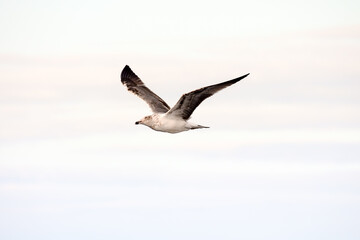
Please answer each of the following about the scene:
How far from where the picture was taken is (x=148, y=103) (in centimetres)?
3281

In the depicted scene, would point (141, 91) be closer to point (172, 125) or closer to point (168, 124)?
point (168, 124)

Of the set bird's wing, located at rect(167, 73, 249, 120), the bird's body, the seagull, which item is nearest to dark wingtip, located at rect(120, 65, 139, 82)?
the seagull

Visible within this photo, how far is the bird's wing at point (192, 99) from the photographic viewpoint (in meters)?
26.4

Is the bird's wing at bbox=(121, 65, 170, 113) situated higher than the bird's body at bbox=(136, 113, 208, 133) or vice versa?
the bird's wing at bbox=(121, 65, 170, 113)

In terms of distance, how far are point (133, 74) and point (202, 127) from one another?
6802 millimetres

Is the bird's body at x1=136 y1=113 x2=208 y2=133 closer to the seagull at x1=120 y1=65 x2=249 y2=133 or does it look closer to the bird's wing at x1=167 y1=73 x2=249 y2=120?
the seagull at x1=120 y1=65 x2=249 y2=133

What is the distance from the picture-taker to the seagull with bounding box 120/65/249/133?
88.5 ft

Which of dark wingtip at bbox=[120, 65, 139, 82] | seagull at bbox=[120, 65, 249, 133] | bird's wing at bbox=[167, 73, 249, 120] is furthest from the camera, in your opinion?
dark wingtip at bbox=[120, 65, 139, 82]

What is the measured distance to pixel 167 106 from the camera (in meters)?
32.4

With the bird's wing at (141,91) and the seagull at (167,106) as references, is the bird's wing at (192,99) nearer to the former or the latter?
the seagull at (167,106)

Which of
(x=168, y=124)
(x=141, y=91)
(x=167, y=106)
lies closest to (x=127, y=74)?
(x=141, y=91)

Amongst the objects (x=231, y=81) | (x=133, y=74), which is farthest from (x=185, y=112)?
(x=133, y=74)

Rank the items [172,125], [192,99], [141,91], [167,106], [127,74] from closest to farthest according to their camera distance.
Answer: [192,99], [172,125], [167,106], [141,91], [127,74]

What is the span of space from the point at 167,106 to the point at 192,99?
4928mm
